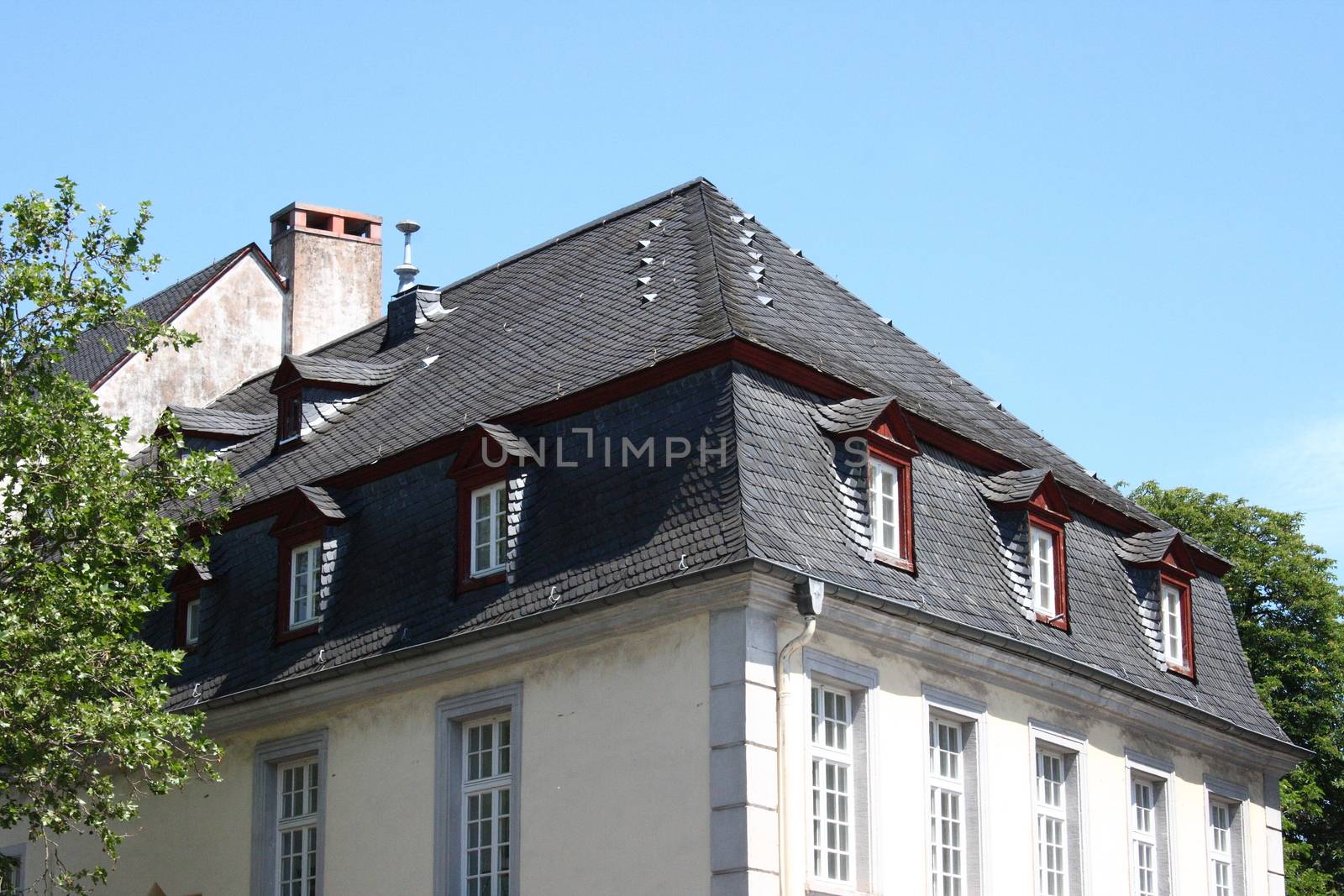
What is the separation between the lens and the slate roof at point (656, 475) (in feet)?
68.6

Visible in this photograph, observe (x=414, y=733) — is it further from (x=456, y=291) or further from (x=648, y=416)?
(x=456, y=291)

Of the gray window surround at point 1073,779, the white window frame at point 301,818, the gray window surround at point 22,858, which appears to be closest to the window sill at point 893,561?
the gray window surround at point 1073,779

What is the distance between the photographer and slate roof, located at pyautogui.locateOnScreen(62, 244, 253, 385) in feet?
115

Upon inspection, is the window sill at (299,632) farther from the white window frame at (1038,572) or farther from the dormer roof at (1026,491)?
the white window frame at (1038,572)

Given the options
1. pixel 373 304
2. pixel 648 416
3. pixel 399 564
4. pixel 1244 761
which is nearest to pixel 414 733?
pixel 399 564

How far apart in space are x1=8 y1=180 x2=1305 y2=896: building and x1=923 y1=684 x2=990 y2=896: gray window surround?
0.04 metres

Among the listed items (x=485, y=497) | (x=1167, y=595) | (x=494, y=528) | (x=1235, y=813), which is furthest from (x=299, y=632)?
(x=1235, y=813)

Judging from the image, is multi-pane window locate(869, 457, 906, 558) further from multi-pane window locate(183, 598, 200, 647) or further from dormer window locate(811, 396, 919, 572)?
multi-pane window locate(183, 598, 200, 647)

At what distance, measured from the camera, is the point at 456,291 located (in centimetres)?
3033

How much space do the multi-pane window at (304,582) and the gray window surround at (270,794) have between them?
1379mm

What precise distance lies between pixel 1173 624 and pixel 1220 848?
2905 mm

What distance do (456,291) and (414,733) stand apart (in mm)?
9157

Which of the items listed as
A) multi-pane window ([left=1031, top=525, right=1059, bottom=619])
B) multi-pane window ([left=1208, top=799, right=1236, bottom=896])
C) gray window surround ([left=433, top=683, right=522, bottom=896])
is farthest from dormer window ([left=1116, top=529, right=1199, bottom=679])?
gray window surround ([left=433, top=683, right=522, bottom=896])

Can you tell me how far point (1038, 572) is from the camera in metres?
24.4
